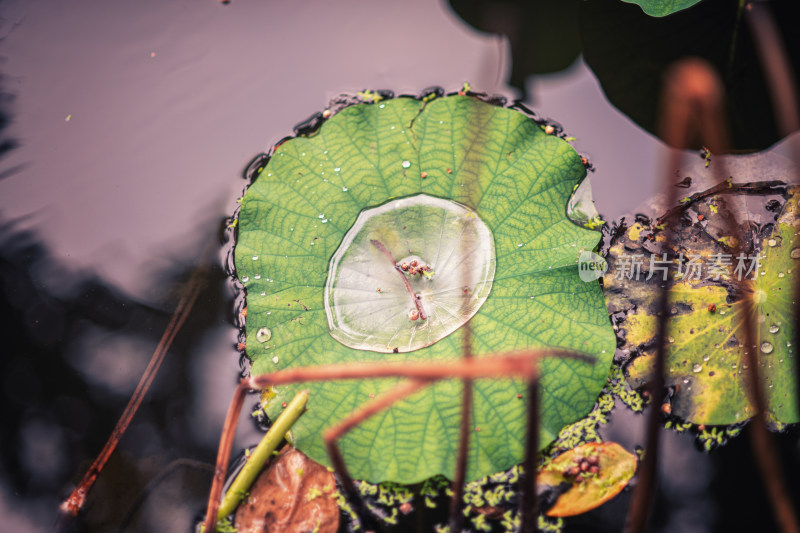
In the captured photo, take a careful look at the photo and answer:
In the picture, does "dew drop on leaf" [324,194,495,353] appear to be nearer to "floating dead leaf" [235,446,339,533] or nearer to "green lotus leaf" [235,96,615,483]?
"green lotus leaf" [235,96,615,483]

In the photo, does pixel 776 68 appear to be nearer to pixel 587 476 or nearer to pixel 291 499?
pixel 587 476

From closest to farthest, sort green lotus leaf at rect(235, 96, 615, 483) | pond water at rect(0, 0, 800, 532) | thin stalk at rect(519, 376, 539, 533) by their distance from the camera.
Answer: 1. thin stalk at rect(519, 376, 539, 533)
2. green lotus leaf at rect(235, 96, 615, 483)
3. pond water at rect(0, 0, 800, 532)

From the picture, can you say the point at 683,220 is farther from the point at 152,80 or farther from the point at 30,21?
the point at 30,21

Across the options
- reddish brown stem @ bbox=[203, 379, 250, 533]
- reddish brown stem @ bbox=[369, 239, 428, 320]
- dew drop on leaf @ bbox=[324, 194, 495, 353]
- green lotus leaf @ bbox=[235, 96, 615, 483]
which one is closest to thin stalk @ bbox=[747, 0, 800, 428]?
green lotus leaf @ bbox=[235, 96, 615, 483]

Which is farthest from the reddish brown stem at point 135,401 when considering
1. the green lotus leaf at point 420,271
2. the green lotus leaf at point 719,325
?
the green lotus leaf at point 719,325

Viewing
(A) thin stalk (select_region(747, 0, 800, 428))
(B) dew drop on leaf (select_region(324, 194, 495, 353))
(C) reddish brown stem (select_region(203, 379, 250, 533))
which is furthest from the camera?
(A) thin stalk (select_region(747, 0, 800, 428))

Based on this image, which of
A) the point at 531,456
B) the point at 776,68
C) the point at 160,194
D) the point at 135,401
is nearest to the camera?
the point at 531,456

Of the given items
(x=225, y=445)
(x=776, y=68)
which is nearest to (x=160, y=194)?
(x=225, y=445)

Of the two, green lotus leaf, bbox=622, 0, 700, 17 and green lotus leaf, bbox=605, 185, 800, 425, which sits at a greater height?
green lotus leaf, bbox=622, 0, 700, 17
